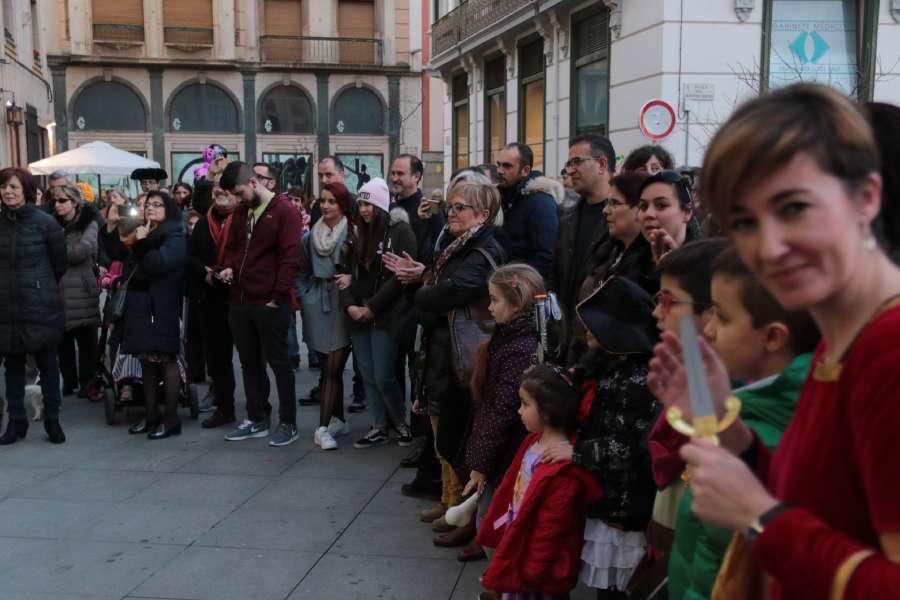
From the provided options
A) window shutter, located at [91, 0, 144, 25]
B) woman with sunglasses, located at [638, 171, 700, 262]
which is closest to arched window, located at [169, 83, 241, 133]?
window shutter, located at [91, 0, 144, 25]

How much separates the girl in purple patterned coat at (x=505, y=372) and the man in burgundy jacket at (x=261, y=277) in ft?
8.88

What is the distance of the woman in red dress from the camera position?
1.20 metres

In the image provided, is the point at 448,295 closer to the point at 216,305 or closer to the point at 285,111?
the point at 216,305

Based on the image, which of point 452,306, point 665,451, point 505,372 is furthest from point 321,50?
point 665,451

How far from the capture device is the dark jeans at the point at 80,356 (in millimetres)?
8305

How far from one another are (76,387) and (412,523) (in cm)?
493

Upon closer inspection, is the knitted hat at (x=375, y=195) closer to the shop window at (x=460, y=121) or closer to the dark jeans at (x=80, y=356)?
the dark jeans at (x=80, y=356)

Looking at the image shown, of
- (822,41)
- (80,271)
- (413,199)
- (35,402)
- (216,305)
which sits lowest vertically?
(35,402)

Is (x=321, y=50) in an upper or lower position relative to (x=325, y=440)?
upper

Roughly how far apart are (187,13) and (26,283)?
102ft

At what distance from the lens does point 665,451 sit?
104 inches


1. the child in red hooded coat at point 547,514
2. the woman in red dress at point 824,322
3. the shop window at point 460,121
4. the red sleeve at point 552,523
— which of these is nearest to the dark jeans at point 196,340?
the child in red hooded coat at point 547,514

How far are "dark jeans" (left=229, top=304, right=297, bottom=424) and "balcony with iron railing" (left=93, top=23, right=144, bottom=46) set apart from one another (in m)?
31.2

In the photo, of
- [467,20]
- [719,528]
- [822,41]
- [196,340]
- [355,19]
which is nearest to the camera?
[719,528]
